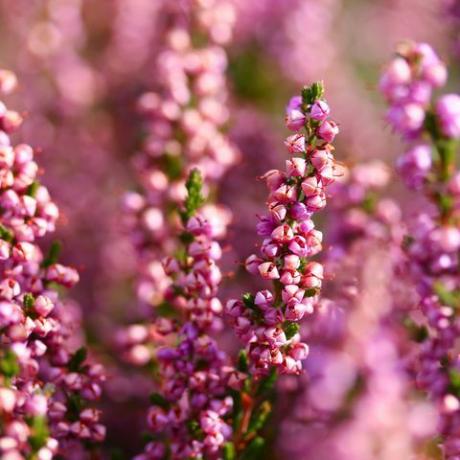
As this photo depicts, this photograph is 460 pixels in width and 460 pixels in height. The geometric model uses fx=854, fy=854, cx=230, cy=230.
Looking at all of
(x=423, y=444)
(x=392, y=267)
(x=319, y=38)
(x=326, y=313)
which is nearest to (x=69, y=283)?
(x=326, y=313)

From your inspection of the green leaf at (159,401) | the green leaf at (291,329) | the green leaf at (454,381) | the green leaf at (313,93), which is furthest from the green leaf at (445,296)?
the green leaf at (159,401)

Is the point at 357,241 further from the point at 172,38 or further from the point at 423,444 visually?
the point at 172,38

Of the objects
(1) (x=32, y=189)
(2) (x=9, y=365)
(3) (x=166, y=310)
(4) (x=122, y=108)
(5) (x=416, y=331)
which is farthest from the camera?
(4) (x=122, y=108)

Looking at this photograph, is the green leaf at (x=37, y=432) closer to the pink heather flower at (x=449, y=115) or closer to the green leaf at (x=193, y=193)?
the green leaf at (x=193, y=193)

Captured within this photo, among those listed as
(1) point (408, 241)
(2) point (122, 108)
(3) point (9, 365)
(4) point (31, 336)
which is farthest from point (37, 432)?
(2) point (122, 108)

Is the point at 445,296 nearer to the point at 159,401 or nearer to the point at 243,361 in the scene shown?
the point at 243,361

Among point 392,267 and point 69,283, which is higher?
point 392,267

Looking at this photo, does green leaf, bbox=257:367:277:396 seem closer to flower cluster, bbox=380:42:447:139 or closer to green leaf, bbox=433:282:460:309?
green leaf, bbox=433:282:460:309

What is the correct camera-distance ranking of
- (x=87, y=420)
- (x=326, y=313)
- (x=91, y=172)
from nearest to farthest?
1. (x=87, y=420)
2. (x=326, y=313)
3. (x=91, y=172)
